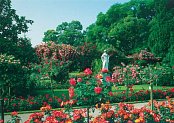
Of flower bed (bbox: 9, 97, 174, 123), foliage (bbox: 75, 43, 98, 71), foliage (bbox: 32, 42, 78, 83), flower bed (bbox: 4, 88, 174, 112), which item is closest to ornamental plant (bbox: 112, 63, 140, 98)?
flower bed (bbox: 4, 88, 174, 112)

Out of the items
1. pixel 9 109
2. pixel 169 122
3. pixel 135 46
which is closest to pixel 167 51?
pixel 135 46

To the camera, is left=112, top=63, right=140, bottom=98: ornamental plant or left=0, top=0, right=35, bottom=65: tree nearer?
left=0, top=0, right=35, bottom=65: tree

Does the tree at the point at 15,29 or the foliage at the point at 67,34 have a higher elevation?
the foliage at the point at 67,34

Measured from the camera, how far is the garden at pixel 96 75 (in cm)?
868

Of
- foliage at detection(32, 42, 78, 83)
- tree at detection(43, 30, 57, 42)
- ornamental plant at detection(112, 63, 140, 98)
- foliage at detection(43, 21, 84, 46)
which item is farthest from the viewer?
tree at detection(43, 30, 57, 42)

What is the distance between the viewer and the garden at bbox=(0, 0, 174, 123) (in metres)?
8.68

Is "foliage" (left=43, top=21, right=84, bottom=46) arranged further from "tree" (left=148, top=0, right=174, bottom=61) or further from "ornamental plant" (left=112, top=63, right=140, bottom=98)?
"ornamental plant" (left=112, top=63, right=140, bottom=98)

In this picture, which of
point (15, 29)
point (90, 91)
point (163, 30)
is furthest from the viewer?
point (163, 30)

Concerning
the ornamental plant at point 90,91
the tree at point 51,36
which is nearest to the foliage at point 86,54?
the ornamental plant at point 90,91

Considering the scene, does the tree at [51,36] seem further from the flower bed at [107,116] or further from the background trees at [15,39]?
the flower bed at [107,116]

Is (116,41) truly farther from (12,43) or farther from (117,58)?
(12,43)

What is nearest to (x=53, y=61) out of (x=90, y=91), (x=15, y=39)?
(x=15, y=39)

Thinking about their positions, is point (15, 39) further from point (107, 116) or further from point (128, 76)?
point (107, 116)

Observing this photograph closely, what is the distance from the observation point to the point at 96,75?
363 inches
